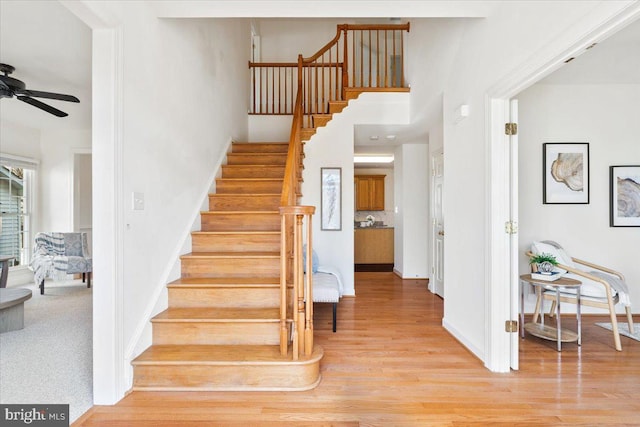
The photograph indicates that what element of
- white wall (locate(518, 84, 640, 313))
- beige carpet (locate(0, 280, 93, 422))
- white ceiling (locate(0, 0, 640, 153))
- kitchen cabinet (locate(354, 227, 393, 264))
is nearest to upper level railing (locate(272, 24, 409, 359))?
beige carpet (locate(0, 280, 93, 422))

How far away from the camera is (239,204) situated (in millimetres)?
3889

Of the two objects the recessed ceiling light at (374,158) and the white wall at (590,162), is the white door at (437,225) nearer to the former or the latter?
the white wall at (590,162)

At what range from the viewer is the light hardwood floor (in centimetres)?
195

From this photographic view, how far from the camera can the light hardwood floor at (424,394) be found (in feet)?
6.41

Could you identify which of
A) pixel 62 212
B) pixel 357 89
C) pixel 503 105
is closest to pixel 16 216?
pixel 62 212

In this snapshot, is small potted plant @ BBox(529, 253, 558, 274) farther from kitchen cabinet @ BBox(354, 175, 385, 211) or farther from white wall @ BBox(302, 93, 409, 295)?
kitchen cabinet @ BBox(354, 175, 385, 211)

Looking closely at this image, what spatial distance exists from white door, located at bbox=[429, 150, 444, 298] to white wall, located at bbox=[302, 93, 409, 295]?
0.88 m

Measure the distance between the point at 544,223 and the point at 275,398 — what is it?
3.59m

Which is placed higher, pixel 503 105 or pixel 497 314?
pixel 503 105

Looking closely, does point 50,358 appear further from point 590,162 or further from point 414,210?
point 590,162

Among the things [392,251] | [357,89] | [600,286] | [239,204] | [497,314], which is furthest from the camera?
[392,251]

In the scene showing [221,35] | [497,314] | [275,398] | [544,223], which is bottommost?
[275,398]

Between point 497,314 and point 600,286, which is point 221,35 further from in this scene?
point 600,286

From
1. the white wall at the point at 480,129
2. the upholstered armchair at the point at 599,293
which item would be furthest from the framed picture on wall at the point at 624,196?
the white wall at the point at 480,129
